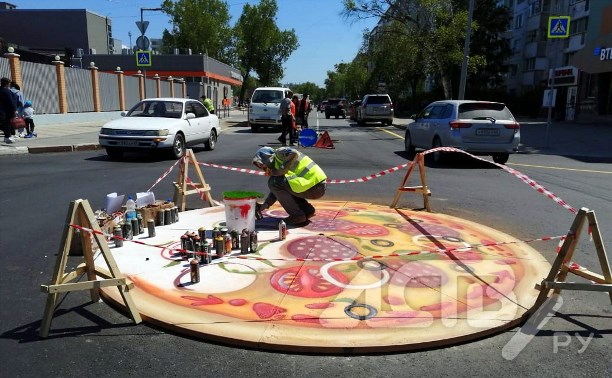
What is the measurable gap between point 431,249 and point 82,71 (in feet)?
82.6

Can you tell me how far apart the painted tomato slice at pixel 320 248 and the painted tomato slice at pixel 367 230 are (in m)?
0.38

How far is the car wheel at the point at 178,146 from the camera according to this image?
12.8 meters

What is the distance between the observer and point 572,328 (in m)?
3.60

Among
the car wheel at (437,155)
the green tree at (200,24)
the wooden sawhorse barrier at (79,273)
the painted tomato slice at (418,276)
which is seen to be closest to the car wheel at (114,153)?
the car wheel at (437,155)

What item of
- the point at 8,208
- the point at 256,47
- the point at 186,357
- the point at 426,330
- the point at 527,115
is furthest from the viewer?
the point at 256,47

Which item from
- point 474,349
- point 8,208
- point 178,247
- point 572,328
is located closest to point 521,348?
point 474,349

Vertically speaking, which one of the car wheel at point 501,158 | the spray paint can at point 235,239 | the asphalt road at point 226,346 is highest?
the car wheel at point 501,158

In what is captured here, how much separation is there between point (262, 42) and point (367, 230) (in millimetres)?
83791

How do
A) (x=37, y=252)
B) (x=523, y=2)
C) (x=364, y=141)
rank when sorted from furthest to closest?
(x=523, y=2), (x=364, y=141), (x=37, y=252)

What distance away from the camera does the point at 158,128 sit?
40.1 ft

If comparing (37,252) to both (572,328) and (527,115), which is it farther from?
(527,115)

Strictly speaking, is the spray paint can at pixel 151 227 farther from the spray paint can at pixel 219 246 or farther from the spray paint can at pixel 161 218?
the spray paint can at pixel 219 246

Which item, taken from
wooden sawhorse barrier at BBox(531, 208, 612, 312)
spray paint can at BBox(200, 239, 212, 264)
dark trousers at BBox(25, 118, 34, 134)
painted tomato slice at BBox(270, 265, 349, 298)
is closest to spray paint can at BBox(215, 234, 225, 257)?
spray paint can at BBox(200, 239, 212, 264)

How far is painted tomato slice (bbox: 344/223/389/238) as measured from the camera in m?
5.68
